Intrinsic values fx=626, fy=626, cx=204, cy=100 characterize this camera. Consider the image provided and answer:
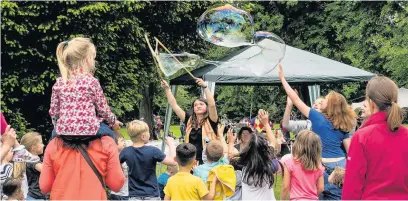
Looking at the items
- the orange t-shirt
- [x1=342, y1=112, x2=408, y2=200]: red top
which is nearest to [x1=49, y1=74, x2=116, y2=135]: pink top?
the orange t-shirt

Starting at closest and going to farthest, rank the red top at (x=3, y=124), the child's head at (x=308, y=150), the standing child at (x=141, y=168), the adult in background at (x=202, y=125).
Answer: the red top at (x=3, y=124) < the child's head at (x=308, y=150) < the standing child at (x=141, y=168) < the adult in background at (x=202, y=125)

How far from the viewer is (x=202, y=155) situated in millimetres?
7070

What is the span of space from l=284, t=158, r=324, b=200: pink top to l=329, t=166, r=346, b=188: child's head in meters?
0.46

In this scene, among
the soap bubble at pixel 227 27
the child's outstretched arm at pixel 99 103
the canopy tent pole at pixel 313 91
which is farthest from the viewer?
the canopy tent pole at pixel 313 91

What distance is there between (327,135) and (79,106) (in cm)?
319

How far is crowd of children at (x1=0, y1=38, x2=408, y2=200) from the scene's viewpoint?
3877 mm

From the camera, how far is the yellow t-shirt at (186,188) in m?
5.45

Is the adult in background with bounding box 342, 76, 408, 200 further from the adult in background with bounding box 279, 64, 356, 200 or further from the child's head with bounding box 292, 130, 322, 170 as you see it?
the adult in background with bounding box 279, 64, 356, 200

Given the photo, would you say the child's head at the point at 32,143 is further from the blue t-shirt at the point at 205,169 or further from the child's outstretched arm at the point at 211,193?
the child's outstretched arm at the point at 211,193

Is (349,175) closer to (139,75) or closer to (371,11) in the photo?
(139,75)

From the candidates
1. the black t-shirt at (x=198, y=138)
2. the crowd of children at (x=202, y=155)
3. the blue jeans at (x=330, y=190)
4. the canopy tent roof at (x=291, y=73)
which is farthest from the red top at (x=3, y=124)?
the canopy tent roof at (x=291, y=73)

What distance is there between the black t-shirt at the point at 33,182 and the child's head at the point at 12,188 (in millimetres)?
733

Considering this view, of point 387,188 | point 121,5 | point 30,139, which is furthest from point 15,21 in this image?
point 387,188

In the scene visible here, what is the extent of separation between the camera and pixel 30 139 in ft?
22.1
